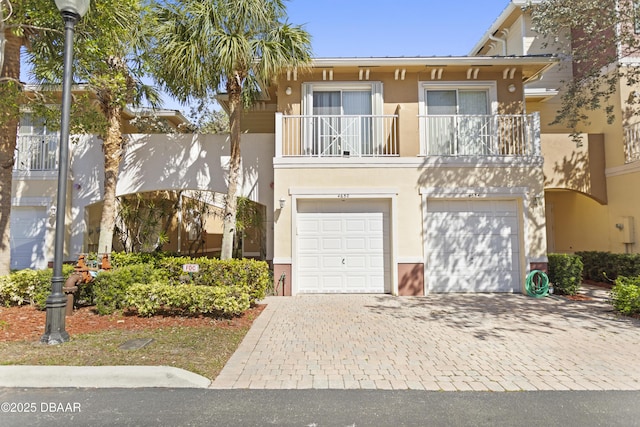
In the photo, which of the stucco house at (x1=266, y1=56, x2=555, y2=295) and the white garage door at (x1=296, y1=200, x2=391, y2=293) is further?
the white garage door at (x1=296, y1=200, x2=391, y2=293)

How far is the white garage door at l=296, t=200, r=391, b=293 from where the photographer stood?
402 inches

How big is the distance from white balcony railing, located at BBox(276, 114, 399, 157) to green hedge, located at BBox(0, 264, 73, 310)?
6224 mm

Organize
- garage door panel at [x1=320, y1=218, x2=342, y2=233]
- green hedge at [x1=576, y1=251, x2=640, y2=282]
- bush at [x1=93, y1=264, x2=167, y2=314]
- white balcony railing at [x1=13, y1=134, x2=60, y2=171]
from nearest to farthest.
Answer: bush at [x1=93, y1=264, x2=167, y2=314], garage door panel at [x1=320, y1=218, x2=342, y2=233], green hedge at [x1=576, y1=251, x2=640, y2=282], white balcony railing at [x1=13, y1=134, x2=60, y2=171]

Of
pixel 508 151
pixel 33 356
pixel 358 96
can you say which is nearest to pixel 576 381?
pixel 33 356

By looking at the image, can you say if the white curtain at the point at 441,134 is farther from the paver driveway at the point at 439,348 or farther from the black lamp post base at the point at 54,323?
the black lamp post base at the point at 54,323

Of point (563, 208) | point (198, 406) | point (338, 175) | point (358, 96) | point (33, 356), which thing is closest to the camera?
point (198, 406)

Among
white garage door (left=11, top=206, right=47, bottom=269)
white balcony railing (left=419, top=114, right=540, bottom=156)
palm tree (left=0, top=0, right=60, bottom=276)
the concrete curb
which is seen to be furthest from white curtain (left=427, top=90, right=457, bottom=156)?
white garage door (left=11, top=206, right=47, bottom=269)

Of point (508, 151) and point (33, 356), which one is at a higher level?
point (508, 151)

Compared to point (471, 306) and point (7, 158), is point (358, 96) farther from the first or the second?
point (7, 158)

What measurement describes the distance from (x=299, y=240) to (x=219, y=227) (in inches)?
386

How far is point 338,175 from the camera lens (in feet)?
33.3

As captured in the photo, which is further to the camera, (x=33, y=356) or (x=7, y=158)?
(x=7, y=158)

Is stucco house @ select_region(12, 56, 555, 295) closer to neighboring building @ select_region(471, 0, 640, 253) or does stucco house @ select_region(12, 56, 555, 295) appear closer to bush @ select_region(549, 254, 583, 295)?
bush @ select_region(549, 254, 583, 295)

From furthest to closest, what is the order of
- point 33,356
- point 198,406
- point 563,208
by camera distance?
point 563,208, point 33,356, point 198,406
